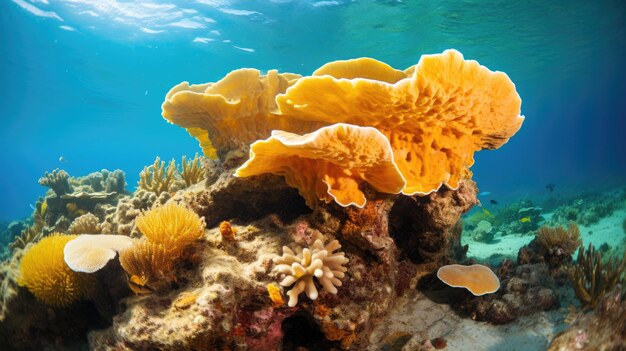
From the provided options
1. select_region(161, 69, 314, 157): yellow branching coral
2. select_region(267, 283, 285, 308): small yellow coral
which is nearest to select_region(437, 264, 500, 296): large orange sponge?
select_region(267, 283, 285, 308): small yellow coral

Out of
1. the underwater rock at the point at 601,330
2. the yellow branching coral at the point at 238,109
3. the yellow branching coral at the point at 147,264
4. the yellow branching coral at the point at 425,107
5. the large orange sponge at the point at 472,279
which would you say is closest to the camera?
the underwater rock at the point at 601,330

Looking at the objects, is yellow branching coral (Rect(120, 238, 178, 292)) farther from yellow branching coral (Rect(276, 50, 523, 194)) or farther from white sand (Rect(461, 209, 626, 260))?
white sand (Rect(461, 209, 626, 260))

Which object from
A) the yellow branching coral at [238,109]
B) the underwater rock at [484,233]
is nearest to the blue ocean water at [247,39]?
the underwater rock at [484,233]

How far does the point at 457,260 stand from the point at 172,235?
4.52m

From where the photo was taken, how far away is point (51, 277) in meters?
3.68

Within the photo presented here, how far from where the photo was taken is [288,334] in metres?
3.58

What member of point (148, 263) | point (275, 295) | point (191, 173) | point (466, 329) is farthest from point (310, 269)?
point (191, 173)

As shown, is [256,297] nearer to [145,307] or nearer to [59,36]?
[145,307]

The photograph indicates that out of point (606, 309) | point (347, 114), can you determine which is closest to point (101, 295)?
point (347, 114)

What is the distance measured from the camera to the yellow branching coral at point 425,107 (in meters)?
2.64

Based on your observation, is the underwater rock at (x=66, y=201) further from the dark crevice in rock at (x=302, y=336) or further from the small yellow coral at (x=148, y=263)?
the dark crevice in rock at (x=302, y=336)

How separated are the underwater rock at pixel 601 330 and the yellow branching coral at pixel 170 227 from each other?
3.52 meters

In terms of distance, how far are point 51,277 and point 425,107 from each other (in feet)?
15.2

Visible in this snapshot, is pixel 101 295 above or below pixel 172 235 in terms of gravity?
below
